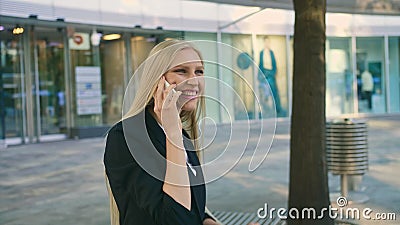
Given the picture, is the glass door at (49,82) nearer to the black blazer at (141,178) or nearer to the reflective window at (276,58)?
the reflective window at (276,58)

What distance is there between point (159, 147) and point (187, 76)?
0.21m

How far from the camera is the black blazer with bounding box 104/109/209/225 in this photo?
1.46 meters

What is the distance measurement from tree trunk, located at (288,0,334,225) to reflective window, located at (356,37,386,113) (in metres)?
19.7

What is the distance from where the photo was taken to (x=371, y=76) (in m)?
24.0

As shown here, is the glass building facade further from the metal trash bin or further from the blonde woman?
the blonde woman

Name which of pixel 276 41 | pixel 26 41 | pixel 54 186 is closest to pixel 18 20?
pixel 26 41

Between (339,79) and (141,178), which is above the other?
(339,79)

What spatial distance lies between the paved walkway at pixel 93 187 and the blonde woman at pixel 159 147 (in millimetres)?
2677

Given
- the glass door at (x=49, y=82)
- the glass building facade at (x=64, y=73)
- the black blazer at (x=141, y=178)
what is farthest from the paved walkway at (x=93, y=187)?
the glass door at (x=49, y=82)

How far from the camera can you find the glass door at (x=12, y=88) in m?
16.6

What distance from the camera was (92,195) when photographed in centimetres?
801

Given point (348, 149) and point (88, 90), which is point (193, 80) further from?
point (88, 90)

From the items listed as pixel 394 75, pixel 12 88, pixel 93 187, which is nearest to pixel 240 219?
pixel 93 187

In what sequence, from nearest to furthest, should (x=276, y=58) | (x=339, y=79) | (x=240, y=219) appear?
1. (x=240, y=219)
2. (x=276, y=58)
3. (x=339, y=79)
